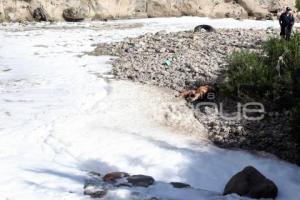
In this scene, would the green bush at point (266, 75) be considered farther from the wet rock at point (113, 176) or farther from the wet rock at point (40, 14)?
the wet rock at point (40, 14)

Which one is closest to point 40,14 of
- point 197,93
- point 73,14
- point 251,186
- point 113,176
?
point 73,14

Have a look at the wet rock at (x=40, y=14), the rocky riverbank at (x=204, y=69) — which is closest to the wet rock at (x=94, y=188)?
the rocky riverbank at (x=204, y=69)

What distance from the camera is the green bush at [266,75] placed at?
1227 centimetres

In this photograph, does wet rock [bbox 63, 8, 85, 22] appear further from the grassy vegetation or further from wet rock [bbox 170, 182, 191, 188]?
wet rock [bbox 170, 182, 191, 188]

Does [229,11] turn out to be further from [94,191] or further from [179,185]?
[94,191]

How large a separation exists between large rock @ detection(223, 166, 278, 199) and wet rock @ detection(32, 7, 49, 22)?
26521mm

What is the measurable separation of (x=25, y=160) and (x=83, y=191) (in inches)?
75.2

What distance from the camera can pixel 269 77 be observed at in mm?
12875

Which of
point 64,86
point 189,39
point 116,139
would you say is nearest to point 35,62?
point 64,86

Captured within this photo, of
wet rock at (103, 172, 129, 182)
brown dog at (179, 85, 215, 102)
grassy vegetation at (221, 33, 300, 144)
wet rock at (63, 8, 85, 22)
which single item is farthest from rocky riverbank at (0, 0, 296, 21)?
wet rock at (103, 172, 129, 182)

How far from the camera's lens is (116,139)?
11102mm

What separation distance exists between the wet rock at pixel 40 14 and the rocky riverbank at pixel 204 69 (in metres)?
11.9

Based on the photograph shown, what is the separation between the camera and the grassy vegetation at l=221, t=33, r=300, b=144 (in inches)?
478

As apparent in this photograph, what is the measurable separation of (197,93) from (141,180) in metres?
5.25
